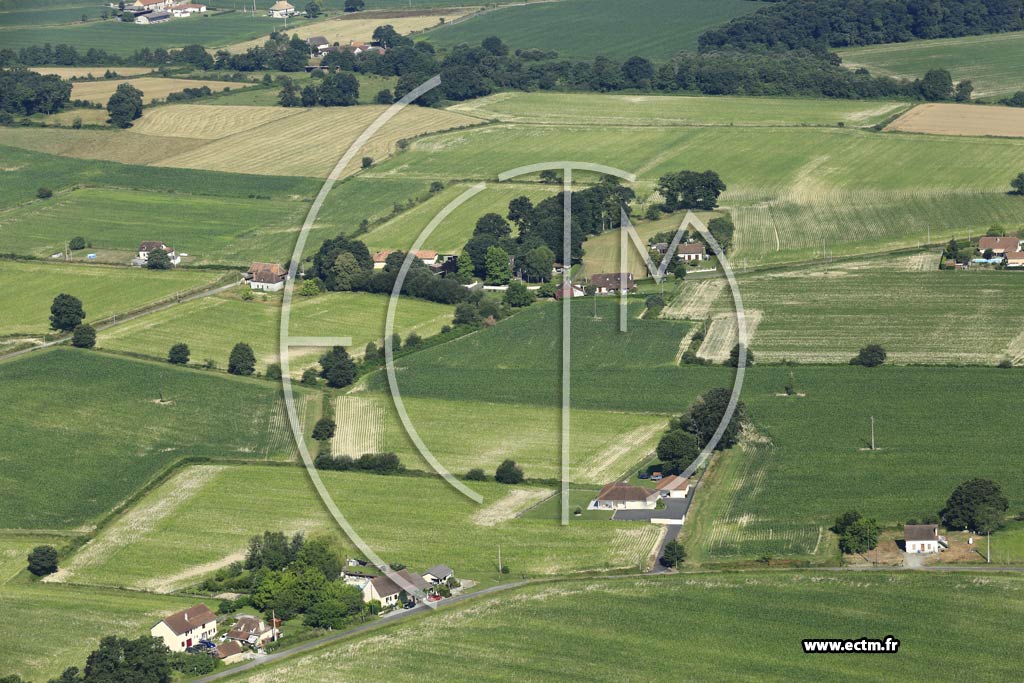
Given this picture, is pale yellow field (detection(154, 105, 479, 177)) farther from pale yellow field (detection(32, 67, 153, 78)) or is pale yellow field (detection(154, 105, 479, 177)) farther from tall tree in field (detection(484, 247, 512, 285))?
tall tree in field (detection(484, 247, 512, 285))

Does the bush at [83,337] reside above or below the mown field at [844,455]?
above

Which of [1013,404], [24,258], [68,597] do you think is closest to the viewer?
[68,597]

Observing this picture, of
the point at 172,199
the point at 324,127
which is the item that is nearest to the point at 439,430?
the point at 172,199

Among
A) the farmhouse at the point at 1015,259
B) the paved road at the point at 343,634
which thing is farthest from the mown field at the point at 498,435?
the farmhouse at the point at 1015,259

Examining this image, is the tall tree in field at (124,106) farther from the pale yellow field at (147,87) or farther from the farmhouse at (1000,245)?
the farmhouse at (1000,245)

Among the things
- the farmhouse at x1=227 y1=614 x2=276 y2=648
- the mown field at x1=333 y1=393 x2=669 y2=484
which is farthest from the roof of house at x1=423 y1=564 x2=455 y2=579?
the mown field at x1=333 y1=393 x2=669 y2=484

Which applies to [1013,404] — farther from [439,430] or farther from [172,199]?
[172,199]
